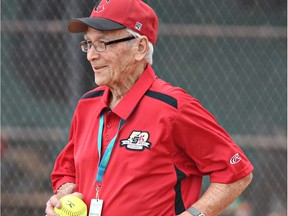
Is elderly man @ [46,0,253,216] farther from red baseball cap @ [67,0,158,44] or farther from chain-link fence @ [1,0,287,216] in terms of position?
chain-link fence @ [1,0,287,216]

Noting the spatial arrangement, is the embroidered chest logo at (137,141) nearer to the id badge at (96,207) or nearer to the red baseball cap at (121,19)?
the id badge at (96,207)

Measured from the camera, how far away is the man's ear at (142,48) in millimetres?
3221

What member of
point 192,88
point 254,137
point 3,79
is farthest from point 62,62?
point 254,137

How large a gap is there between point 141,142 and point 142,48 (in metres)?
0.42

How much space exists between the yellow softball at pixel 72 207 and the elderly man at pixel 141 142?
27 millimetres

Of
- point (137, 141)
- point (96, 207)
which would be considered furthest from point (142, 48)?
point (96, 207)

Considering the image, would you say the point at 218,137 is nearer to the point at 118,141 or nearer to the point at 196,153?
the point at 196,153

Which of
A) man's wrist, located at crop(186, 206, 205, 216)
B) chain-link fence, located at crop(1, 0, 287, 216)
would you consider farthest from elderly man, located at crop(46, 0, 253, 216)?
chain-link fence, located at crop(1, 0, 287, 216)

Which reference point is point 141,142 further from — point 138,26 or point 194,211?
point 138,26

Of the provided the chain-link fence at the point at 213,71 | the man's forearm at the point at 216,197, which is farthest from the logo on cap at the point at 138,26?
the chain-link fence at the point at 213,71

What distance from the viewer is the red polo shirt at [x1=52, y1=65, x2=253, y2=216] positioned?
3.06m

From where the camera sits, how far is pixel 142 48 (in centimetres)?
323

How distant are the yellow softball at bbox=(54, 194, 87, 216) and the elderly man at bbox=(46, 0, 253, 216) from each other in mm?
27

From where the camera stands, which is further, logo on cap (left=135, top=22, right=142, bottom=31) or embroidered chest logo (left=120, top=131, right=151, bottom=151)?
logo on cap (left=135, top=22, right=142, bottom=31)
